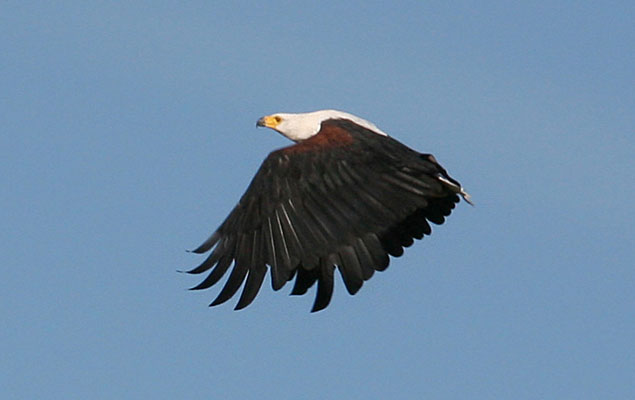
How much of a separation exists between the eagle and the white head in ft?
2.72

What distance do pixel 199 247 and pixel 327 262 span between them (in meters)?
1.34

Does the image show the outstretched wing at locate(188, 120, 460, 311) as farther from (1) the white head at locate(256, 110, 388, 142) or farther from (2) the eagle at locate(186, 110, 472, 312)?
(1) the white head at locate(256, 110, 388, 142)

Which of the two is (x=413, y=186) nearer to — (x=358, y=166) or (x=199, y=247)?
(x=358, y=166)

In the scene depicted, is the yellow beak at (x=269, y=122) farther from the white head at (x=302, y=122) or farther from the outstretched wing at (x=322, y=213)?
the outstretched wing at (x=322, y=213)

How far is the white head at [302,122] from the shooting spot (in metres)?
16.7

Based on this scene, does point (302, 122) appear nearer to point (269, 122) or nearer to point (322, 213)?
point (269, 122)

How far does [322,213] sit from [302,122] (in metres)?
2.44

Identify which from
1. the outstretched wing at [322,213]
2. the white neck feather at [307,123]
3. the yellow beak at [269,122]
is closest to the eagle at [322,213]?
the outstretched wing at [322,213]

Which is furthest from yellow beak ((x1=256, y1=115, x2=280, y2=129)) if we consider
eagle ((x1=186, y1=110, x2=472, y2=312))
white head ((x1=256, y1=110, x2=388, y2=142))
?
eagle ((x1=186, y1=110, x2=472, y2=312))

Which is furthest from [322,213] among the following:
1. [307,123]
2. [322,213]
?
[307,123]

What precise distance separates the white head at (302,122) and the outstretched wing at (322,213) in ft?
2.97

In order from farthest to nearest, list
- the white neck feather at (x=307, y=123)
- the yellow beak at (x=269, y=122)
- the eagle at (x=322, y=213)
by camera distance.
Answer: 1. the yellow beak at (x=269, y=122)
2. the white neck feather at (x=307, y=123)
3. the eagle at (x=322, y=213)

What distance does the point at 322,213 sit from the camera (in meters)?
15.3

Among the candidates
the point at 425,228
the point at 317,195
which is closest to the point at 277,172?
the point at 317,195
